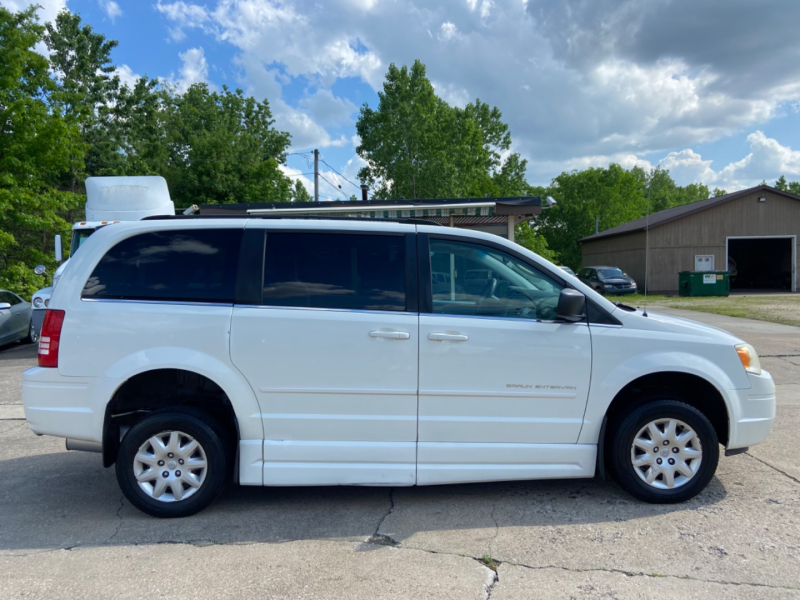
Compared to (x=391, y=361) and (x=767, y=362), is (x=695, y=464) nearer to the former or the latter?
(x=391, y=361)

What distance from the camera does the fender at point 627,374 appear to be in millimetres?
3930

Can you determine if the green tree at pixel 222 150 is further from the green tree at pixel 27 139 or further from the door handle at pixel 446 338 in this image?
the door handle at pixel 446 338

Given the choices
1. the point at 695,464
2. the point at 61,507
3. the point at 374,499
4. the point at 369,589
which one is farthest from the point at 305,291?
the point at 695,464

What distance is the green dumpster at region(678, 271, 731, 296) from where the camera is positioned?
92.5 ft

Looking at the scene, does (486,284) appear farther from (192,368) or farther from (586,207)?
(586,207)

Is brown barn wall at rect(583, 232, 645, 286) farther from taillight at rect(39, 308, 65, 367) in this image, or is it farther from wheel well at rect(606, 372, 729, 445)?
taillight at rect(39, 308, 65, 367)

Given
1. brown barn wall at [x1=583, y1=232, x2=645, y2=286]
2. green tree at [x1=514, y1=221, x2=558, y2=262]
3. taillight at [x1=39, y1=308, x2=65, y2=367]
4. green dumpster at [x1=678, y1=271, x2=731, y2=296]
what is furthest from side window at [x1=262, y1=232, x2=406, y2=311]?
green tree at [x1=514, y1=221, x2=558, y2=262]

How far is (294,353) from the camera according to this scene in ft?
12.6

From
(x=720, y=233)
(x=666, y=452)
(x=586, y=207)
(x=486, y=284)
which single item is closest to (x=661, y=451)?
(x=666, y=452)

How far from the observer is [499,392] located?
3.87m

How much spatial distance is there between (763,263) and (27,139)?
39.1 metres

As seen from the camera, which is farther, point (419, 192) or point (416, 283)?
point (419, 192)

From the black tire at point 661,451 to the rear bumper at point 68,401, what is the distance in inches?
136

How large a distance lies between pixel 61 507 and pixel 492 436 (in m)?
3.11
